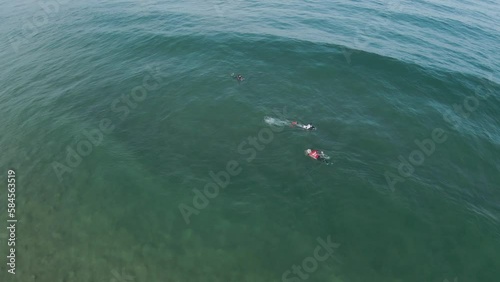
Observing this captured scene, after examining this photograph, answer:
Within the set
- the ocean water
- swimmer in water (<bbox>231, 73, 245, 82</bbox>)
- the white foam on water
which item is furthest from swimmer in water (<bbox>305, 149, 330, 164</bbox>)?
swimmer in water (<bbox>231, 73, 245, 82</bbox>)

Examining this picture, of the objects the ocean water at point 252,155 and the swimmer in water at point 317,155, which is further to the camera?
the swimmer in water at point 317,155

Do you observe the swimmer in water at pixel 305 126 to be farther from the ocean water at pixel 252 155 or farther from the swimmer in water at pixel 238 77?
the swimmer in water at pixel 238 77

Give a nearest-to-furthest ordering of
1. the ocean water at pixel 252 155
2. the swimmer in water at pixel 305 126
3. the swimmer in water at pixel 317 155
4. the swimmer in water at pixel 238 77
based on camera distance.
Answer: the ocean water at pixel 252 155 < the swimmer in water at pixel 317 155 < the swimmer in water at pixel 305 126 < the swimmer in water at pixel 238 77

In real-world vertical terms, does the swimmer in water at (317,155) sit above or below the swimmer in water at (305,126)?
below

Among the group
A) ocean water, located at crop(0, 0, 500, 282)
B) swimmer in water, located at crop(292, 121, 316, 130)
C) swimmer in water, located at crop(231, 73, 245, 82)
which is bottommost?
ocean water, located at crop(0, 0, 500, 282)

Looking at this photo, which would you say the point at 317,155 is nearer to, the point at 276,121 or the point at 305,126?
the point at 305,126

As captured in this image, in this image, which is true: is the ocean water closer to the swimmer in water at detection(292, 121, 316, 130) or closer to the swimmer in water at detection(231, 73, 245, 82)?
the swimmer in water at detection(292, 121, 316, 130)

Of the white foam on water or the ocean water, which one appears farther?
the white foam on water

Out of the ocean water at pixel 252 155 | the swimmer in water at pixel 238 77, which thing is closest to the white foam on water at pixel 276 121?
the ocean water at pixel 252 155
